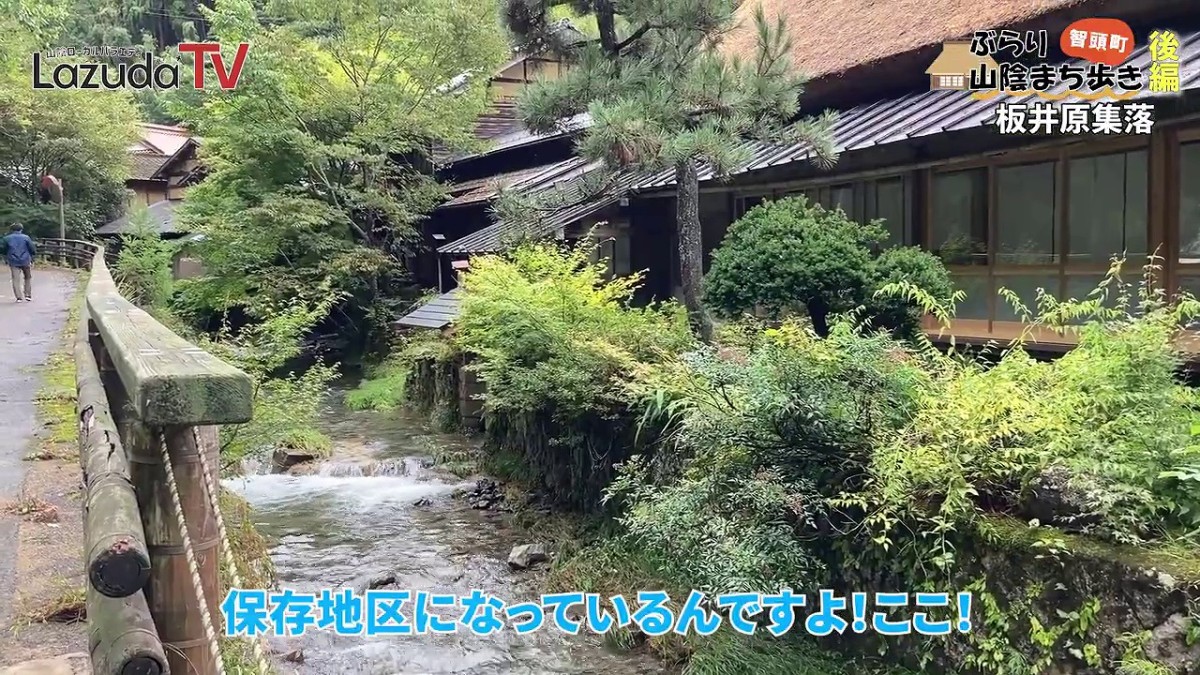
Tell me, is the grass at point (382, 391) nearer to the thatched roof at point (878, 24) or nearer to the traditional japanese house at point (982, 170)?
the traditional japanese house at point (982, 170)

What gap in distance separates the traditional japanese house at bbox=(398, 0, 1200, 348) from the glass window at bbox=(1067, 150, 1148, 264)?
0.04ft

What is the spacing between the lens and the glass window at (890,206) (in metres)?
11.6

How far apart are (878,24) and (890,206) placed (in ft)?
9.11

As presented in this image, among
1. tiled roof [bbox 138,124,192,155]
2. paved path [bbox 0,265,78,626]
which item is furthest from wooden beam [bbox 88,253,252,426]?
tiled roof [bbox 138,124,192,155]

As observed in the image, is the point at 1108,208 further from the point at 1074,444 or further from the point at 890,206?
the point at 1074,444

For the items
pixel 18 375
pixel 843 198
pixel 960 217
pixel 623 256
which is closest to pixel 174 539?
pixel 18 375

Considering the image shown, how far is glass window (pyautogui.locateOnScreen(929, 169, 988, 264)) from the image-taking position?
35.1 ft

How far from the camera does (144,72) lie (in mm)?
26406

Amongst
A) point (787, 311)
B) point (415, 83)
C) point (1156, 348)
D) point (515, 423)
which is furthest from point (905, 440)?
point (415, 83)

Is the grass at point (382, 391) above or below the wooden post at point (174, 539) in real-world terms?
below

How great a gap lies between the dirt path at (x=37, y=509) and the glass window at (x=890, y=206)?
949cm

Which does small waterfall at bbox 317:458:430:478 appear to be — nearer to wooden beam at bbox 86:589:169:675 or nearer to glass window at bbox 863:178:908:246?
glass window at bbox 863:178:908:246

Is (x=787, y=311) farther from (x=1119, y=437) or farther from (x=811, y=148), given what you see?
(x=1119, y=437)

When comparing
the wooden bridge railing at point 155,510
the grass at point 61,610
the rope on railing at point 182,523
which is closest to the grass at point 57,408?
the grass at point 61,610
